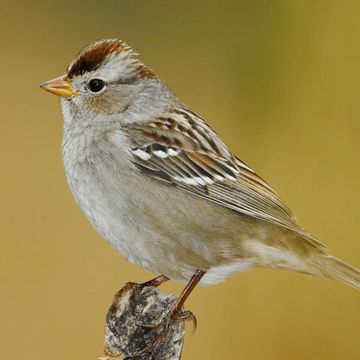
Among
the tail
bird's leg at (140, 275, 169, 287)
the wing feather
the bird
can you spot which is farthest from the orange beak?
the tail

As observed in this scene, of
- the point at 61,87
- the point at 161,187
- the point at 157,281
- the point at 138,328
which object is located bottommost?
the point at 138,328

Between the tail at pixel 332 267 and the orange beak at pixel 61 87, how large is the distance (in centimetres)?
93

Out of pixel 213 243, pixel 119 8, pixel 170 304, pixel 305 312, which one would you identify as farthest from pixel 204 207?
pixel 119 8

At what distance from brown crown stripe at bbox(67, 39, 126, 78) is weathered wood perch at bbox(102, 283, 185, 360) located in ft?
2.34

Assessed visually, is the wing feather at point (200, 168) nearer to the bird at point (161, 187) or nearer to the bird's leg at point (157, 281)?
the bird at point (161, 187)

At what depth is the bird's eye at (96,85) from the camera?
11.0ft

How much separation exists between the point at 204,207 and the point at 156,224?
6.7 inches

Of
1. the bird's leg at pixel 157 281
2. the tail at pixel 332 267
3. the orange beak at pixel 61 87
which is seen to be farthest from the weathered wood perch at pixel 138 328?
the orange beak at pixel 61 87

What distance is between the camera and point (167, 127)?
11.0ft

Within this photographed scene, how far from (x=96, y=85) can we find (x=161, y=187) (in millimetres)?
398

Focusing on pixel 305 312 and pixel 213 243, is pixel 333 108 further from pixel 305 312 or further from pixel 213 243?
pixel 213 243

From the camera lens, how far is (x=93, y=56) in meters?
3.27

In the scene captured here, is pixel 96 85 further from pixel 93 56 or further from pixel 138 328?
pixel 138 328

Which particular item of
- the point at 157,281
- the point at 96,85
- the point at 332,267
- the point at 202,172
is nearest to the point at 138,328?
the point at 157,281
